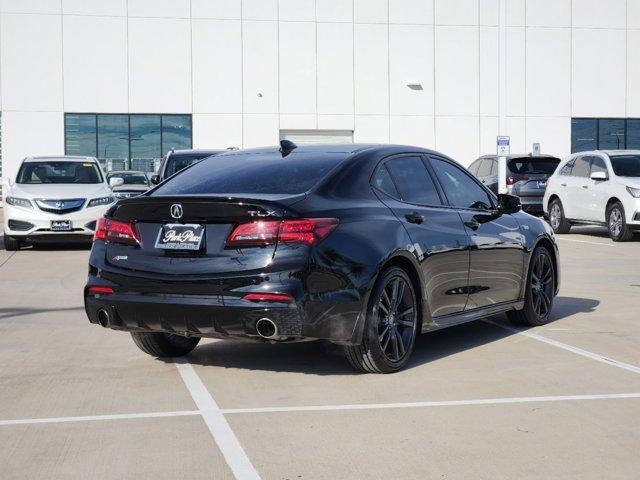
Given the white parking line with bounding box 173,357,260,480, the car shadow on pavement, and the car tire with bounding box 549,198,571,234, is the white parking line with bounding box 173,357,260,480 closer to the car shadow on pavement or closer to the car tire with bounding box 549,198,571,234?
the car shadow on pavement

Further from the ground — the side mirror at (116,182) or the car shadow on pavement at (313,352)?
the side mirror at (116,182)

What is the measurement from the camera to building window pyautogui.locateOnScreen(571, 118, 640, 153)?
46.2 metres

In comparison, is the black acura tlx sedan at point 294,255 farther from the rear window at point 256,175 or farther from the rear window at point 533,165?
the rear window at point 533,165

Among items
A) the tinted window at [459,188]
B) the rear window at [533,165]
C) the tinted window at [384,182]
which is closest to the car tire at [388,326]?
the tinted window at [384,182]

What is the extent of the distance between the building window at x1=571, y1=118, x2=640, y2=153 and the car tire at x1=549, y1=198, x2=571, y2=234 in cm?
2330

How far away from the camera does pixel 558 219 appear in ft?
76.2

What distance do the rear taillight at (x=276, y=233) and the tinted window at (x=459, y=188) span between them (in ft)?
6.15

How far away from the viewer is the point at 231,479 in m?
4.78

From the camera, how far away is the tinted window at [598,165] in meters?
21.4

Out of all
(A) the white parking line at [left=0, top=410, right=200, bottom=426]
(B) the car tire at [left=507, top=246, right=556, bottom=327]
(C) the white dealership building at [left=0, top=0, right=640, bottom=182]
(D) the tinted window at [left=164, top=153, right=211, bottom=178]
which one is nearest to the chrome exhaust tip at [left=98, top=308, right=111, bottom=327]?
(A) the white parking line at [left=0, top=410, right=200, bottom=426]

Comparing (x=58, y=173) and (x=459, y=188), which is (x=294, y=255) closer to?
(x=459, y=188)

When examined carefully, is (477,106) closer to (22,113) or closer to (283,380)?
(22,113)

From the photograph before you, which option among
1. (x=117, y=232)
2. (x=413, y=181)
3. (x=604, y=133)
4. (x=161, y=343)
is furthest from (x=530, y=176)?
(x=117, y=232)

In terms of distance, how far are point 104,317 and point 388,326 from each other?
69.6 inches
